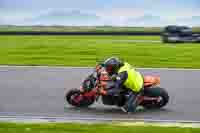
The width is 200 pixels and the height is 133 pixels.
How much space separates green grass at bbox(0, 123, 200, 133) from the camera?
8773 mm

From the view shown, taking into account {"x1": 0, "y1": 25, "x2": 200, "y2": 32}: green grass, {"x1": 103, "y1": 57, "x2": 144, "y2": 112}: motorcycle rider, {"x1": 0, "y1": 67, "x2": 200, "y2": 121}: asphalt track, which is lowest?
{"x1": 0, "y1": 67, "x2": 200, "y2": 121}: asphalt track

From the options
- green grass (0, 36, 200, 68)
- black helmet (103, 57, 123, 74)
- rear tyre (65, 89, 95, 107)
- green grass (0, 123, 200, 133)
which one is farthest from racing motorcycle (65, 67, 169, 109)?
green grass (0, 36, 200, 68)

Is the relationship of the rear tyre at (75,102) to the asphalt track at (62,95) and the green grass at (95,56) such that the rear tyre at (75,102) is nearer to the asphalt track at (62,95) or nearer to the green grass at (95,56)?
the asphalt track at (62,95)

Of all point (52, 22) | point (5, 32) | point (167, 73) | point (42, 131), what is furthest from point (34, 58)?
point (5, 32)

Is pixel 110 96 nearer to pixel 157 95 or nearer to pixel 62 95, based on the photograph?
pixel 157 95

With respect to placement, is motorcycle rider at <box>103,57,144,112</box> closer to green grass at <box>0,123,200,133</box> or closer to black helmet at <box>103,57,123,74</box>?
black helmet at <box>103,57,123,74</box>

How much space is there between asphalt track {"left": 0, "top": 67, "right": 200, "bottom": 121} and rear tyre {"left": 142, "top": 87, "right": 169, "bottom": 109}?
0.47ft

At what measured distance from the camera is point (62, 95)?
13.1m

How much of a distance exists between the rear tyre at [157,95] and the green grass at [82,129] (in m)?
1.99

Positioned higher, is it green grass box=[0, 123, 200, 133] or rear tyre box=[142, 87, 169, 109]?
rear tyre box=[142, 87, 169, 109]

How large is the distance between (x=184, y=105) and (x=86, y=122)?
8.54 ft

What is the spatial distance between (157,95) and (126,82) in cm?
64

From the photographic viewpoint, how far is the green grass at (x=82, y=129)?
8.77 meters

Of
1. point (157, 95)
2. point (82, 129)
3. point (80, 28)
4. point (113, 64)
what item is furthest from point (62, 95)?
point (80, 28)
